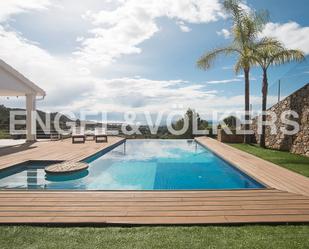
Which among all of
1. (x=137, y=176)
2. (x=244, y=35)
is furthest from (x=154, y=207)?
(x=244, y=35)

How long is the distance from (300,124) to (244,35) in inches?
224

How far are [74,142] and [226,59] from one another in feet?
28.7

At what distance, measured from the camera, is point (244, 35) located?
14.8 m

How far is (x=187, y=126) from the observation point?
19.9m

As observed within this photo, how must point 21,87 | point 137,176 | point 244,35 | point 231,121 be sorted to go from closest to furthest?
point 137,176, point 21,87, point 244,35, point 231,121

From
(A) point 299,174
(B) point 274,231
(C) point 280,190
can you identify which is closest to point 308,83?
(A) point 299,174

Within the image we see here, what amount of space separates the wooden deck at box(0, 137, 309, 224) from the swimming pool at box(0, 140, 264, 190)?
A: 157cm

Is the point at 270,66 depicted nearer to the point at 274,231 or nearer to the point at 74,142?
the point at 74,142

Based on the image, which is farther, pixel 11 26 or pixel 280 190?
pixel 11 26

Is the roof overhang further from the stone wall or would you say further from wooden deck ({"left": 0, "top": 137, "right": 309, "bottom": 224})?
the stone wall

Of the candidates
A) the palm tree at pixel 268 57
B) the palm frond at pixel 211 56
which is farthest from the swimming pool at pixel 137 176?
the palm frond at pixel 211 56

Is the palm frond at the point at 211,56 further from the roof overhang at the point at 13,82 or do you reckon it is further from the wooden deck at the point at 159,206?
the wooden deck at the point at 159,206

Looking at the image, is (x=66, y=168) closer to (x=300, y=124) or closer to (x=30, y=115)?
(x=30, y=115)

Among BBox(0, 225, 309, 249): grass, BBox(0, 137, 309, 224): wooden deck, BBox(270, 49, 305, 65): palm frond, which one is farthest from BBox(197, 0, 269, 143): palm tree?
BBox(0, 225, 309, 249): grass
